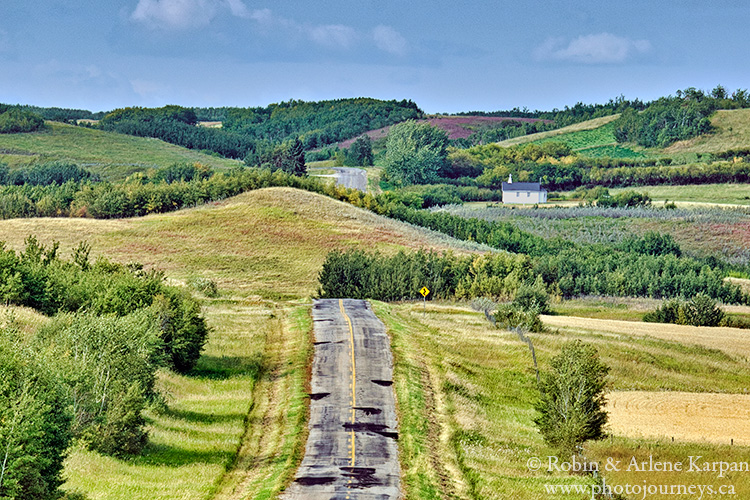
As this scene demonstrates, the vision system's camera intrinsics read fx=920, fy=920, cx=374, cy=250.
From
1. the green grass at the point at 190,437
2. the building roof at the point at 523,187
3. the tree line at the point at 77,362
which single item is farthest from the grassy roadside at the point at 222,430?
the building roof at the point at 523,187

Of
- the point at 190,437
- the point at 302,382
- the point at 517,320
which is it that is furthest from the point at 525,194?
the point at 190,437

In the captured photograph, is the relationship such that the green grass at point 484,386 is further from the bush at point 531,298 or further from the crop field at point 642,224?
the crop field at point 642,224

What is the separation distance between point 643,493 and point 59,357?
69.2 feet

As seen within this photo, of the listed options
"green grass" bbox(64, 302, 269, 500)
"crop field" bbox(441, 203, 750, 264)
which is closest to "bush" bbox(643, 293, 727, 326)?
"green grass" bbox(64, 302, 269, 500)

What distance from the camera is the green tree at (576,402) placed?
3612cm

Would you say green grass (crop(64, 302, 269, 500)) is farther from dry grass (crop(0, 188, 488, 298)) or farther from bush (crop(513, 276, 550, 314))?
dry grass (crop(0, 188, 488, 298))

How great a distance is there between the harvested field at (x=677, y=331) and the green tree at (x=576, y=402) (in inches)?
1218

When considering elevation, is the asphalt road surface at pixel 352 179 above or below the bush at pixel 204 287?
above

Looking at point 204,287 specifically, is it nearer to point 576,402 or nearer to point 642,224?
point 576,402

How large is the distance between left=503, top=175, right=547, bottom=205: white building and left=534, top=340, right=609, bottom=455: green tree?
14531 centimetres

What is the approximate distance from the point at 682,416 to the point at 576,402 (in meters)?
12.8

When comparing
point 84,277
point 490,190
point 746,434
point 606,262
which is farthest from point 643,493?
point 490,190

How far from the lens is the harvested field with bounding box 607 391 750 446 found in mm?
42344

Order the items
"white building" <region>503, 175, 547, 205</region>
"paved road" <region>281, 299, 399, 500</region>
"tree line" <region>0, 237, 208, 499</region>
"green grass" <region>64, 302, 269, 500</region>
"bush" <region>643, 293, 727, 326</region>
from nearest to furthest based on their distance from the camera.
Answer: "tree line" <region>0, 237, 208, 499</region>, "green grass" <region>64, 302, 269, 500</region>, "paved road" <region>281, 299, 399, 500</region>, "bush" <region>643, 293, 727, 326</region>, "white building" <region>503, 175, 547, 205</region>
